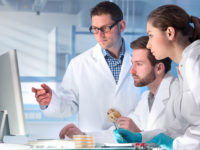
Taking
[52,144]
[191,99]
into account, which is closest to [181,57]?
[191,99]

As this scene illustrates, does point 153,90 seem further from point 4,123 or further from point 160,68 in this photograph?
point 4,123

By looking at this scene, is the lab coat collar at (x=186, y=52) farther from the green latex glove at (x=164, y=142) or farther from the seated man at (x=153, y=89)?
the seated man at (x=153, y=89)

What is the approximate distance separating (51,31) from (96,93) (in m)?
2.08

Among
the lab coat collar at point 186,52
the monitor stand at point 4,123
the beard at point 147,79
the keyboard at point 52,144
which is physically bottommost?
the keyboard at point 52,144

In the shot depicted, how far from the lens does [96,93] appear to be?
9.21 feet

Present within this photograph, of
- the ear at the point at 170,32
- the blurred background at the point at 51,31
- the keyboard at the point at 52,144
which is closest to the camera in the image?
the keyboard at the point at 52,144

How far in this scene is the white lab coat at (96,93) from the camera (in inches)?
109

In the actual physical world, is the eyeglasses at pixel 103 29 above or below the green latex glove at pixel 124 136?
above

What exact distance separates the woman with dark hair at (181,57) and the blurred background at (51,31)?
255 cm

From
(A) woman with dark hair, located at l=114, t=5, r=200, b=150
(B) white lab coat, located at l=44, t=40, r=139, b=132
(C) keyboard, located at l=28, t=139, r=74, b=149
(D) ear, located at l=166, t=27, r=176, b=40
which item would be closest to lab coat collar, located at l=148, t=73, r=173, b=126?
(A) woman with dark hair, located at l=114, t=5, r=200, b=150

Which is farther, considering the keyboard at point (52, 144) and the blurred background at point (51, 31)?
the blurred background at point (51, 31)

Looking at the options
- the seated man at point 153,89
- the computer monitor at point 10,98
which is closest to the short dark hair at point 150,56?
the seated man at point 153,89

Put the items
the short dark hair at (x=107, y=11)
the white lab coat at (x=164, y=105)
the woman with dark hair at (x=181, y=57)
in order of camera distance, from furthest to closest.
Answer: the short dark hair at (x=107, y=11) < the white lab coat at (x=164, y=105) < the woman with dark hair at (x=181, y=57)

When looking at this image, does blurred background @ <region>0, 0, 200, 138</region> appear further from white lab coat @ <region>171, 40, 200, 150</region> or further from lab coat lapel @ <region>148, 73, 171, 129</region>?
white lab coat @ <region>171, 40, 200, 150</region>
